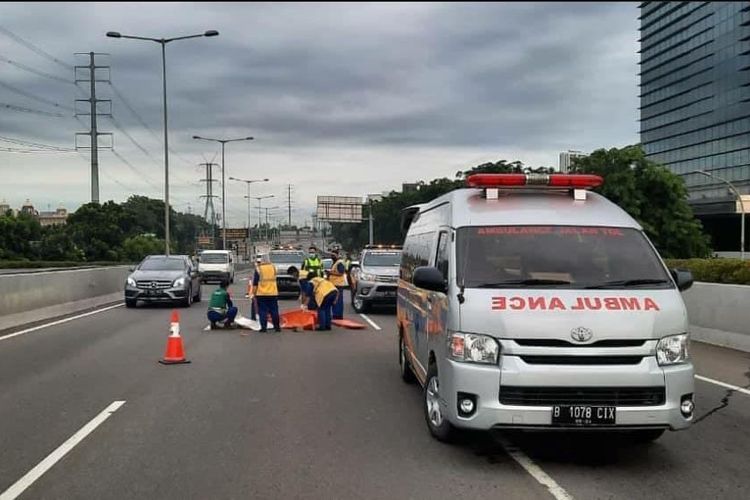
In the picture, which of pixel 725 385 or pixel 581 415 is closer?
pixel 581 415

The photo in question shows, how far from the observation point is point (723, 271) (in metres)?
15.3

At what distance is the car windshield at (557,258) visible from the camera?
6.32 metres

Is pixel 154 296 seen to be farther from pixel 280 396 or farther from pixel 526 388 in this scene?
pixel 526 388

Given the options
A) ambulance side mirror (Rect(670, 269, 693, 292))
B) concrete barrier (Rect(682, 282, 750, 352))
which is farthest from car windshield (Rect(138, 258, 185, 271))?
ambulance side mirror (Rect(670, 269, 693, 292))

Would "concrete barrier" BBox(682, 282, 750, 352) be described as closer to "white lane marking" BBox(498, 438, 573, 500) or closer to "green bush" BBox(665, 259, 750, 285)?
"green bush" BBox(665, 259, 750, 285)

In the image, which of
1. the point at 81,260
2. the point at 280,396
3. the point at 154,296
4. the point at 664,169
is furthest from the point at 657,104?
the point at 280,396

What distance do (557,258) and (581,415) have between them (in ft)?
4.77

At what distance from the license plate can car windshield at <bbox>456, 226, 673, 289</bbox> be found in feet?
3.37

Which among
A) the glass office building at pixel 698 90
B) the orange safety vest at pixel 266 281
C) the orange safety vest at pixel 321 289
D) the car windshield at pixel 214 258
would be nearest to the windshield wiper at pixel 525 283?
→ the orange safety vest at pixel 266 281

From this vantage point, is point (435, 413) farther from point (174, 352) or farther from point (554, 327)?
point (174, 352)

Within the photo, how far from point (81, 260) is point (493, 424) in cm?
5829

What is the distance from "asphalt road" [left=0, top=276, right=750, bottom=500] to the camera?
5.52m

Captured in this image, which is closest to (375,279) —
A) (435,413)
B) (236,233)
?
(435,413)

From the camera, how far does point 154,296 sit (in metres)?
21.6
